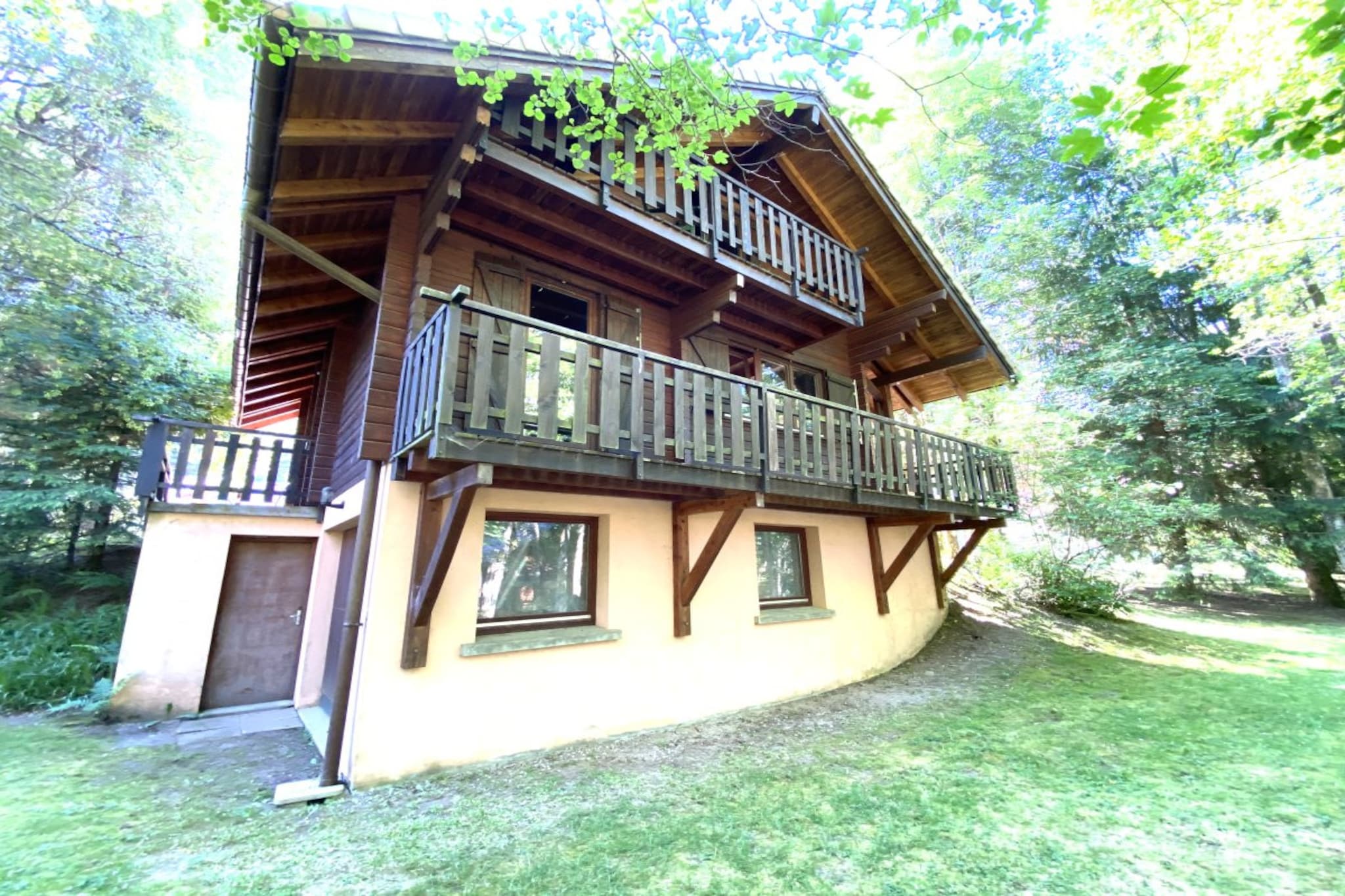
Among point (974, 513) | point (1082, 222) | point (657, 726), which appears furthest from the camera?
point (1082, 222)

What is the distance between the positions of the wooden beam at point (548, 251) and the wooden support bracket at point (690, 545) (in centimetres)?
302

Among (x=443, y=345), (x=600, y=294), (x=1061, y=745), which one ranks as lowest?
(x=1061, y=745)

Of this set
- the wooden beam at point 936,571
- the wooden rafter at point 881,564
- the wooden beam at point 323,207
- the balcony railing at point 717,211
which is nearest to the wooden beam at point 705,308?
the balcony railing at point 717,211

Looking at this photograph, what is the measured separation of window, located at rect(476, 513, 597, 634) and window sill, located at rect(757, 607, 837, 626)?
8.18ft

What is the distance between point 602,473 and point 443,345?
5.14ft

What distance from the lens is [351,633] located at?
4637 millimetres

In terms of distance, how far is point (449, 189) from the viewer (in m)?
5.05

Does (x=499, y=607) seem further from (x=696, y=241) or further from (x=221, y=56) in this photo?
(x=221, y=56)

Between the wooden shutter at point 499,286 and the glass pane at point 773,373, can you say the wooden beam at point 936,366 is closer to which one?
the glass pane at point 773,373

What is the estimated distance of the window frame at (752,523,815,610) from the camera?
761 centimetres

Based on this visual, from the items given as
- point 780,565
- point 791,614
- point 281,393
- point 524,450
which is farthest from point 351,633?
point 281,393

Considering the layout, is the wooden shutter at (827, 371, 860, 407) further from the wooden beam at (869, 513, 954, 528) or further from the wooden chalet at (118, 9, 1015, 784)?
the wooden beam at (869, 513, 954, 528)

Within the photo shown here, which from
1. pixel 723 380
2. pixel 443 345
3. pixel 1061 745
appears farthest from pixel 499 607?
pixel 1061 745

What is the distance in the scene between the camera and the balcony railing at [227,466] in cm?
681
